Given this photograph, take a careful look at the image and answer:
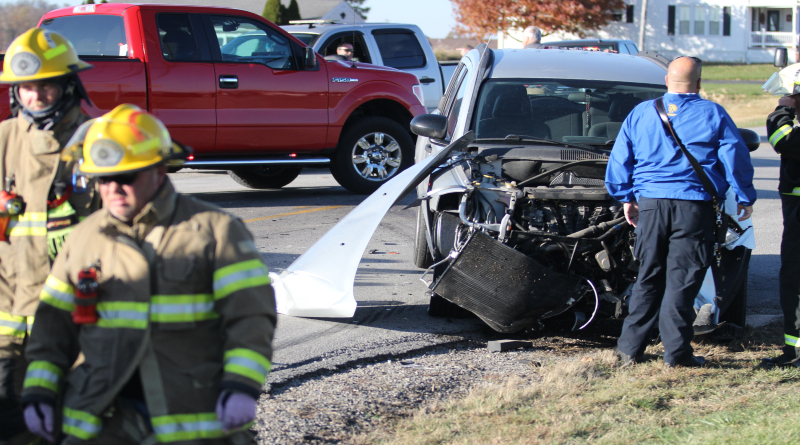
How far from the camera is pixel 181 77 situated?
8.46 m

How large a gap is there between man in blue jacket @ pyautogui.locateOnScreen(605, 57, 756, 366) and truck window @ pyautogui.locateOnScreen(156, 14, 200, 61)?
5.59 metres

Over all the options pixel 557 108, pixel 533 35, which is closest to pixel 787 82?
pixel 557 108

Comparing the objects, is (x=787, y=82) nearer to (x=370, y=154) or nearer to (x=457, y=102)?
(x=457, y=102)

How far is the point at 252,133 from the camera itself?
8992 millimetres

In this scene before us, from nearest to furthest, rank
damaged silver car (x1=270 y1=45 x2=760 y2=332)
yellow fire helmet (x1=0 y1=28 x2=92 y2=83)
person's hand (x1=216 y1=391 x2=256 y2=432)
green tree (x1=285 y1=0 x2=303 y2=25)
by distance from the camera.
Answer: person's hand (x1=216 y1=391 x2=256 y2=432) < yellow fire helmet (x1=0 y1=28 x2=92 y2=83) < damaged silver car (x1=270 y1=45 x2=760 y2=332) < green tree (x1=285 y1=0 x2=303 y2=25)

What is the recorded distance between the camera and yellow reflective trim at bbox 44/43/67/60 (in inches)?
107

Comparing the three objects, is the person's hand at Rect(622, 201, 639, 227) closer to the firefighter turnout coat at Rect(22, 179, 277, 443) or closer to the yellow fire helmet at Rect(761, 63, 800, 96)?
the yellow fire helmet at Rect(761, 63, 800, 96)

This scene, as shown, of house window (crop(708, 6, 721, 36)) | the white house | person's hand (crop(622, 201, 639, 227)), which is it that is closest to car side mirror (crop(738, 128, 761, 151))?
person's hand (crop(622, 201, 639, 227))

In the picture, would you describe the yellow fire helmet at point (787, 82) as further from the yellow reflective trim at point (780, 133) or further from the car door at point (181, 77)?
the car door at point (181, 77)

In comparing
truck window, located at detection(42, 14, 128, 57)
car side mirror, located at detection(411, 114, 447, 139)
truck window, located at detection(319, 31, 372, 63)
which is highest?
truck window, located at detection(42, 14, 128, 57)

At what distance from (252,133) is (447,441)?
241 inches

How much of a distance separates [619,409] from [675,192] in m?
1.18

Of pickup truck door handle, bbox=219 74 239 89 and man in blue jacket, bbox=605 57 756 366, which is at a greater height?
pickup truck door handle, bbox=219 74 239 89

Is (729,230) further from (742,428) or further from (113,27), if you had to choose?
(113,27)
